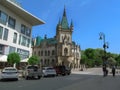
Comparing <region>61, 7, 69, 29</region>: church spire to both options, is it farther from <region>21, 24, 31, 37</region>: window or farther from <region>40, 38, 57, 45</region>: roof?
<region>21, 24, 31, 37</region>: window

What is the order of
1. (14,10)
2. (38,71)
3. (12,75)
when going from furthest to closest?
(14,10) < (38,71) < (12,75)

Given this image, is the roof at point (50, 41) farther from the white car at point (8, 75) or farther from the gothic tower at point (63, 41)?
the white car at point (8, 75)

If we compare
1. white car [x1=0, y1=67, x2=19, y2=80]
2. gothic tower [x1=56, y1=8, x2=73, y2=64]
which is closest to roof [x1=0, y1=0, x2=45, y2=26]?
white car [x1=0, y1=67, x2=19, y2=80]

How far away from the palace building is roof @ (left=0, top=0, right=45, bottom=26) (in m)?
45.7

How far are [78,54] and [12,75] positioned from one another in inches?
3454

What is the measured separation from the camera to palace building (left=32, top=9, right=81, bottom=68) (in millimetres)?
100062

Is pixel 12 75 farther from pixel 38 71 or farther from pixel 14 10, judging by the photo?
pixel 14 10

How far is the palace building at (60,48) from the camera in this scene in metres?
100

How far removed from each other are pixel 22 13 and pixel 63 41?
54.4 metres

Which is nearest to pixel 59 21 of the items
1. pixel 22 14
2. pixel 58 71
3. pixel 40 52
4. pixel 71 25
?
pixel 71 25

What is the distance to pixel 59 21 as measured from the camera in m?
108

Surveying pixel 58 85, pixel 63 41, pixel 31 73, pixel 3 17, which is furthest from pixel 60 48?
pixel 58 85

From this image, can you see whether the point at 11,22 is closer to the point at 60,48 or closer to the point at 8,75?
the point at 8,75

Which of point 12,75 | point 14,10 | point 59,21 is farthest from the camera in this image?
point 59,21
